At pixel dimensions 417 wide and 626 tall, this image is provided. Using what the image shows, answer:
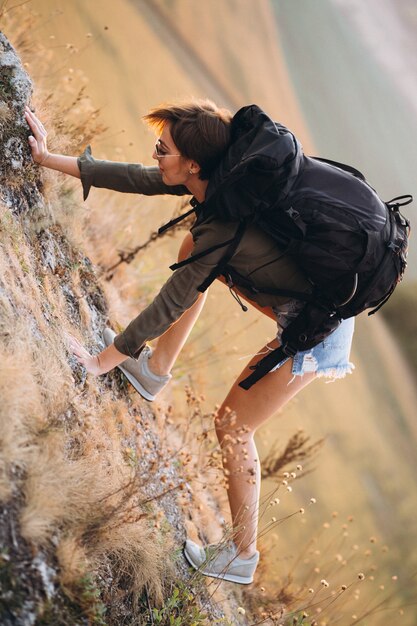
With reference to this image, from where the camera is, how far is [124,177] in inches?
89.1

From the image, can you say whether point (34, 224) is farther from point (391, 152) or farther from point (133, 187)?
point (391, 152)

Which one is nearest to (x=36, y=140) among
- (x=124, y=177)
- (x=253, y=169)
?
(x=124, y=177)

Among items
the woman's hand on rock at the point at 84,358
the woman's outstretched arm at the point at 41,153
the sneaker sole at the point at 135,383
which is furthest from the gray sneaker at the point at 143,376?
the woman's outstretched arm at the point at 41,153

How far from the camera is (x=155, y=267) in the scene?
409 cm

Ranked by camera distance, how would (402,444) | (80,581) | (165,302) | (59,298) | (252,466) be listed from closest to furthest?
(80,581)
(165,302)
(252,466)
(59,298)
(402,444)

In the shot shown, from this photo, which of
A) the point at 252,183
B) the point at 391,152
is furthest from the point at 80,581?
the point at 391,152

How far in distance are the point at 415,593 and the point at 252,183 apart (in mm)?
3046

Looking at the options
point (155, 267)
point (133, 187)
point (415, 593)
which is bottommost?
point (415, 593)

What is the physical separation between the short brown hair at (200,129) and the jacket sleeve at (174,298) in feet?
0.63

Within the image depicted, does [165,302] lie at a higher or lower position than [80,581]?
higher

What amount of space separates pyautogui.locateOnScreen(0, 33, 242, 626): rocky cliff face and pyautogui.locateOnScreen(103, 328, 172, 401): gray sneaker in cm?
7

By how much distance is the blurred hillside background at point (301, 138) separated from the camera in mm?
3895

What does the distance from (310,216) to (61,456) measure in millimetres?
864

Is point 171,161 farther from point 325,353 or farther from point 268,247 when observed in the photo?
point 325,353
